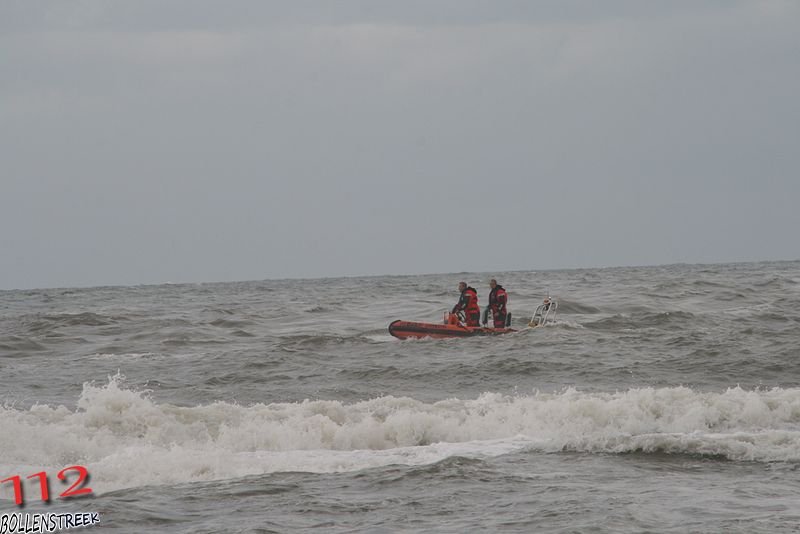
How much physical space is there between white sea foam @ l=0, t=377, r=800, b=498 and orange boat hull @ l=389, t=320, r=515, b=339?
9159 mm

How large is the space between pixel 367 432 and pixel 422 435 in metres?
0.60

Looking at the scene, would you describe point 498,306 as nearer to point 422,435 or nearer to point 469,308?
point 469,308

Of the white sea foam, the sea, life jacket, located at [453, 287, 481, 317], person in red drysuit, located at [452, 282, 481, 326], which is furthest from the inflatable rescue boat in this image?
the white sea foam

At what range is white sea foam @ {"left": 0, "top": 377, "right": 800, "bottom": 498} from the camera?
29.2ft

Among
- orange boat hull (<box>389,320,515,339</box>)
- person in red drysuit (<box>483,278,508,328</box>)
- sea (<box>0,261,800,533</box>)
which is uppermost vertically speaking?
person in red drysuit (<box>483,278,508,328</box>)

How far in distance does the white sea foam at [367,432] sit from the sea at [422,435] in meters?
0.03

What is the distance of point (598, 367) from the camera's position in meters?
16.1

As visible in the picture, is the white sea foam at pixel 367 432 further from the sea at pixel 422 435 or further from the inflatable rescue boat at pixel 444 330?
the inflatable rescue boat at pixel 444 330

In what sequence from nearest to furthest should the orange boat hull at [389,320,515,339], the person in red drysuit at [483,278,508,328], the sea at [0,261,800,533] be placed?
the sea at [0,261,800,533] < the orange boat hull at [389,320,515,339] < the person in red drysuit at [483,278,508,328]

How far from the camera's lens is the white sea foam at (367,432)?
891 centimetres

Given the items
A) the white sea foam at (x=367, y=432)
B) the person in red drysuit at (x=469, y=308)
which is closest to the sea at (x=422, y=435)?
the white sea foam at (x=367, y=432)

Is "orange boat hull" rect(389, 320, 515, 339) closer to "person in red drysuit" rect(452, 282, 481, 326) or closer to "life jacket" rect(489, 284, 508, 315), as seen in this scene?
"person in red drysuit" rect(452, 282, 481, 326)

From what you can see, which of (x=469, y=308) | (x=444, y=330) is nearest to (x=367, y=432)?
(x=444, y=330)

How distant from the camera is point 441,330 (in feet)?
70.7
